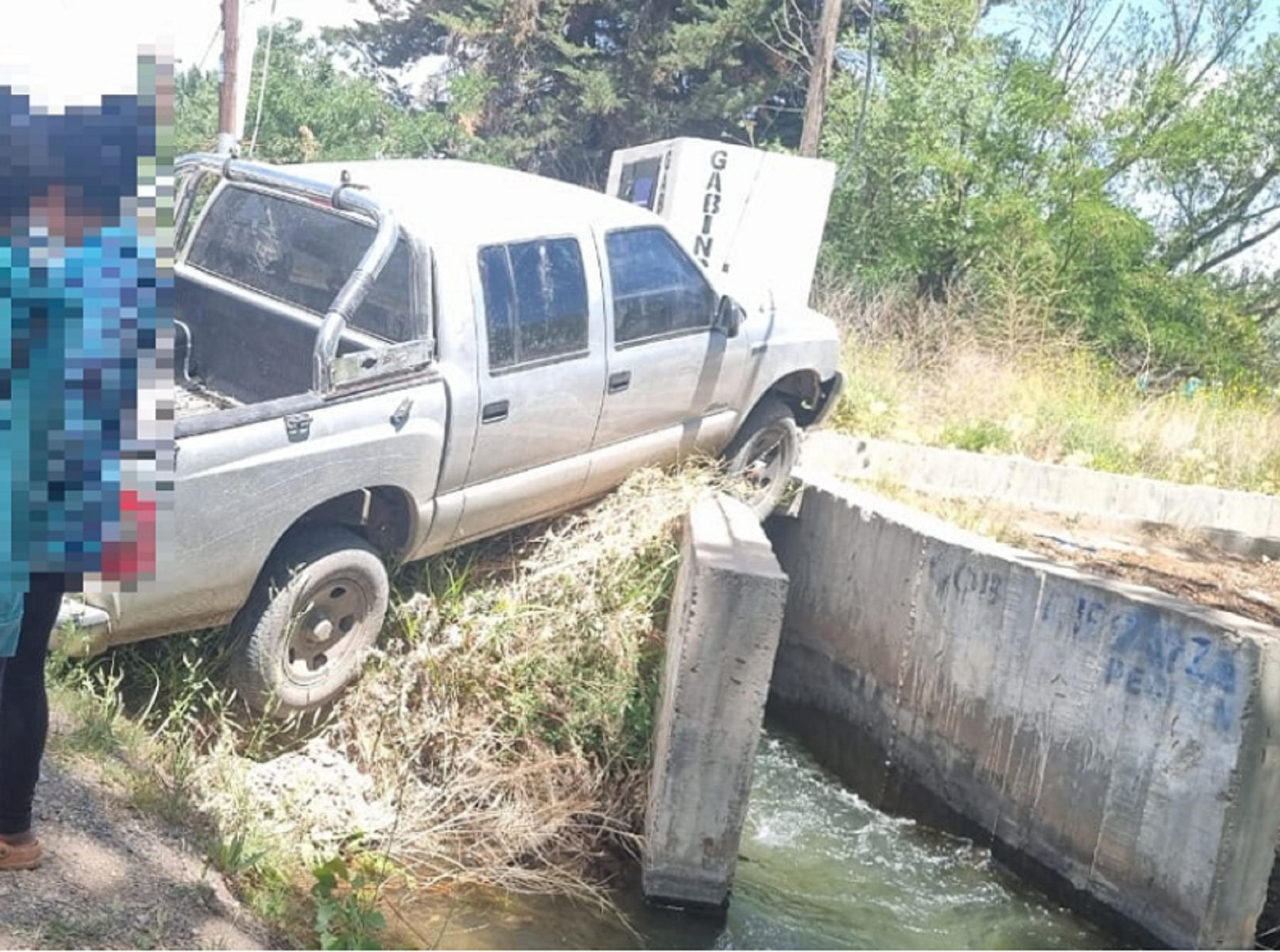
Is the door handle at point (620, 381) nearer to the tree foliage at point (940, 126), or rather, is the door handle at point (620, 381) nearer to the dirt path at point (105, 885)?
the dirt path at point (105, 885)

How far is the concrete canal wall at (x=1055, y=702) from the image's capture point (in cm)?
597

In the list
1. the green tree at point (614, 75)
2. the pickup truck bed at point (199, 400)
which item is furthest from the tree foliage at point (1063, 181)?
the pickup truck bed at point (199, 400)

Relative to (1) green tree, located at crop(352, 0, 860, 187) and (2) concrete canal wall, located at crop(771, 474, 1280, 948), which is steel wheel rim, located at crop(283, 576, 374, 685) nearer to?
(2) concrete canal wall, located at crop(771, 474, 1280, 948)

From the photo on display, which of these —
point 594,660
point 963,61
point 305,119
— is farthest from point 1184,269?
point 594,660

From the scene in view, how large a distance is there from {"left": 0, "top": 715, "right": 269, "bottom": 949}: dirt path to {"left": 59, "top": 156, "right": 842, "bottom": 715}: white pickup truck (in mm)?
646

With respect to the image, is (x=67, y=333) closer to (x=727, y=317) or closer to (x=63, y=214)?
(x=63, y=214)

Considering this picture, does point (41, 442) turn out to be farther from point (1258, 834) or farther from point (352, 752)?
point (1258, 834)

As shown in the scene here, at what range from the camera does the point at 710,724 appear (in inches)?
230

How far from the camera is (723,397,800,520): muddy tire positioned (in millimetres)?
7703

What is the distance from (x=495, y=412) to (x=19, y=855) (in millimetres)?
2837

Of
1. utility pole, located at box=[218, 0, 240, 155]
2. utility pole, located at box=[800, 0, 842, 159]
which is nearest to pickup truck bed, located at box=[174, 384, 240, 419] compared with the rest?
utility pole, located at box=[218, 0, 240, 155]

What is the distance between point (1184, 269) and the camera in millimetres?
20078

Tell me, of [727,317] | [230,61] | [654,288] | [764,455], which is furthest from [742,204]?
[230,61]

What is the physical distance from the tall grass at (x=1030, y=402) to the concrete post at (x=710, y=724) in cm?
553
